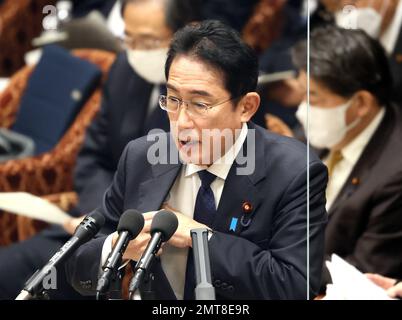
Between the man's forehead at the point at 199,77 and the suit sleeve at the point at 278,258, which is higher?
the man's forehead at the point at 199,77

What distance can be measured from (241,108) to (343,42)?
86cm

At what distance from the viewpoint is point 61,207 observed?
8.48 ft

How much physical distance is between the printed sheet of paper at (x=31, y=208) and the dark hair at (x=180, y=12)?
1.76ft

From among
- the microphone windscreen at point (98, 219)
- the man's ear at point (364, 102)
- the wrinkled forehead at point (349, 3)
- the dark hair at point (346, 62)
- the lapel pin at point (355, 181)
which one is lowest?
the microphone windscreen at point (98, 219)

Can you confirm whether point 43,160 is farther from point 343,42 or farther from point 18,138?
point 343,42

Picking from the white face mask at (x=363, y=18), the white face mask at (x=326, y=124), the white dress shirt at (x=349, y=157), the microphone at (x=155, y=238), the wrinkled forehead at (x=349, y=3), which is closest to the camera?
the microphone at (x=155, y=238)

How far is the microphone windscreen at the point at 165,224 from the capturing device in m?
2.09

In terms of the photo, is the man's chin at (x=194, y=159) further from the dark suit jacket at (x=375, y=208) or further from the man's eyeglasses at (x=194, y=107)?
the dark suit jacket at (x=375, y=208)

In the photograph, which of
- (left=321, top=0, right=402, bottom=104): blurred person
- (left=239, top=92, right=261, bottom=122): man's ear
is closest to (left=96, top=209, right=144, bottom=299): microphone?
(left=239, top=92, right=261, bottom=122): man's ear

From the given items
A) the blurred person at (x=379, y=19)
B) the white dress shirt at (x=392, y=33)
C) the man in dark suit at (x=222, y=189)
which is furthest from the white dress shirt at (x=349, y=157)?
the white dress shirt at (x=392, y=33)

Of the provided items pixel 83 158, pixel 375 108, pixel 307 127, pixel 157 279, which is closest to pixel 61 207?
pixel 83 158

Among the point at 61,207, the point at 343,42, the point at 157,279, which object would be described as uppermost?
the point at 343,42

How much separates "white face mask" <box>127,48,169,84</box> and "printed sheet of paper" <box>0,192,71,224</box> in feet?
1.30

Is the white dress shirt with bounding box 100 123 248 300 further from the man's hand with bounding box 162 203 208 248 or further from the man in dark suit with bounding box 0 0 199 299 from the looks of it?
the man in dark suit with bounding box 0 0 199 299
